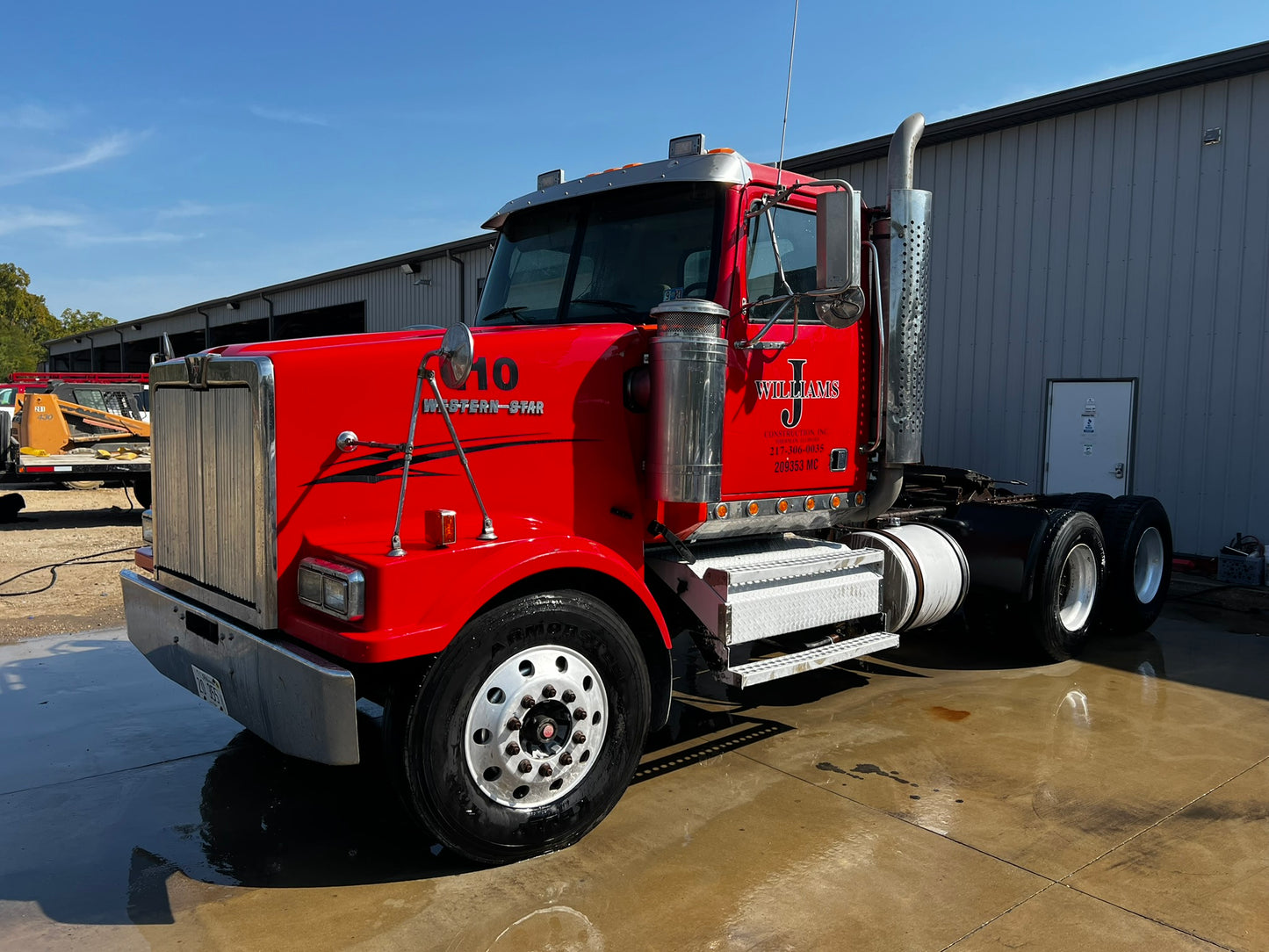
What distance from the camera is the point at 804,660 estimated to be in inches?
179

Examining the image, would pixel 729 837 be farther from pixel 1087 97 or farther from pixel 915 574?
pixel 1087 97

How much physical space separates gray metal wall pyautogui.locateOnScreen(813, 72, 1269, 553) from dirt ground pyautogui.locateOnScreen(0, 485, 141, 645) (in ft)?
31.5

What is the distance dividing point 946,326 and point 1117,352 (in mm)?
2167

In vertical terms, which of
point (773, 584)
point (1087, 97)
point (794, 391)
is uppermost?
point (1087, 97)

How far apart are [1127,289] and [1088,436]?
166 cm

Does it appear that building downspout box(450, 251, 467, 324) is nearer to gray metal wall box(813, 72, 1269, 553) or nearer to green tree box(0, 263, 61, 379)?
gray metal wall box(813, 72, 1269, 553)

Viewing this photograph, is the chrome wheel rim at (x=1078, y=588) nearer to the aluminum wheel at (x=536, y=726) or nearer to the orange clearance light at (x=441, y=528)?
the aluminum wheel at (x=536, y=726)

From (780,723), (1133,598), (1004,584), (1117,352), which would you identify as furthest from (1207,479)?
(780,723)

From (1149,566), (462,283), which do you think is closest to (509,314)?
(1149,566)

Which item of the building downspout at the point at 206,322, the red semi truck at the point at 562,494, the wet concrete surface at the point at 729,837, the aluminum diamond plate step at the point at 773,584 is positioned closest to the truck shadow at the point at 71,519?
the wet concrete surface at the point at 729,837

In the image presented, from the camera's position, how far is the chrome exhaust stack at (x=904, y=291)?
5.02 meters

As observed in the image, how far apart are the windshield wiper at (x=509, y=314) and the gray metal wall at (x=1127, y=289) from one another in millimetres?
8143

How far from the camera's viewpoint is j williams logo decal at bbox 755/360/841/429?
4.55 meters

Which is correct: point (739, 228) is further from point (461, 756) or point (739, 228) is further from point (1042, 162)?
point (1042, 162)
